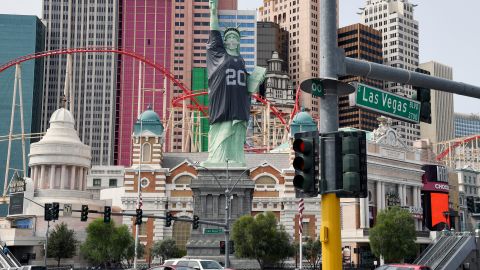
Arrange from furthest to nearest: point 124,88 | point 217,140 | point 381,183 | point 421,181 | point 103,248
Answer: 1. point 124,88
2. point 421,181
3. point 381,183
4. point 217,140
5. point 103,248

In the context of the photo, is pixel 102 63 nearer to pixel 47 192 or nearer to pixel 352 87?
pixel 47 192

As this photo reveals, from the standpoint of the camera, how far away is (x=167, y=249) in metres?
83.9

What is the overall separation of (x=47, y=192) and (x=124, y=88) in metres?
83.3

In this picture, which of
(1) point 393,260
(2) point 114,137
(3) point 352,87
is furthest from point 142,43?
(3) point 352,87

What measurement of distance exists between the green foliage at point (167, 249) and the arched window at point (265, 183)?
13944 millimetres

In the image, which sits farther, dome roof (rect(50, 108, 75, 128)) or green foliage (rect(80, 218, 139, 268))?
dome roof (rect(50, 108, 75, 128))

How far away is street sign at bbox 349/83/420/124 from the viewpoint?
13.1 m

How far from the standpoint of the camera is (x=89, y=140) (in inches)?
6772

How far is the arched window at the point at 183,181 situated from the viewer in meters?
91.4

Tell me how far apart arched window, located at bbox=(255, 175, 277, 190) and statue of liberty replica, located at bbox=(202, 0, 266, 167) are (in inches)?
328

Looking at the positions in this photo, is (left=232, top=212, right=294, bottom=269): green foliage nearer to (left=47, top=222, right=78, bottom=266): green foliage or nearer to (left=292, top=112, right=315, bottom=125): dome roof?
(left=47, top=222, right=78, bottom=266): green foliage

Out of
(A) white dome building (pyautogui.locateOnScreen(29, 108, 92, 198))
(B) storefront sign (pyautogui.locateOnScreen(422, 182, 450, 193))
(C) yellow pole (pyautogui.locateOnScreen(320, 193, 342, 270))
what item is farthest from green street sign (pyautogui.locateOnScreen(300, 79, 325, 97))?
(B) storefront sign (pyautogui.locateOnScreen(422, 182, 450, 193))

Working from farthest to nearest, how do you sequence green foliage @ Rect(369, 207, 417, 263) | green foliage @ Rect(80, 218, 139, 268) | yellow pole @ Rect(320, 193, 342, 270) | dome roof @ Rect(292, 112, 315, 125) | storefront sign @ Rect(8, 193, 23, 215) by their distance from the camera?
1. dome roof @ Rect(292, 112, 315, 125)
2. storefront sign @ Rect(8, 193, 23, 215)
3. green foliage @ Rect(80, 218, 139, 268)
4. green foliage @ Rect(369, 207, 417, 263)
5. yellow pole @ Rect(320, 193, 342, 270)

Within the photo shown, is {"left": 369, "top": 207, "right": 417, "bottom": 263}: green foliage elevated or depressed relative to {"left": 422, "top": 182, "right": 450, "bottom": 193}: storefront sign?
depressed
